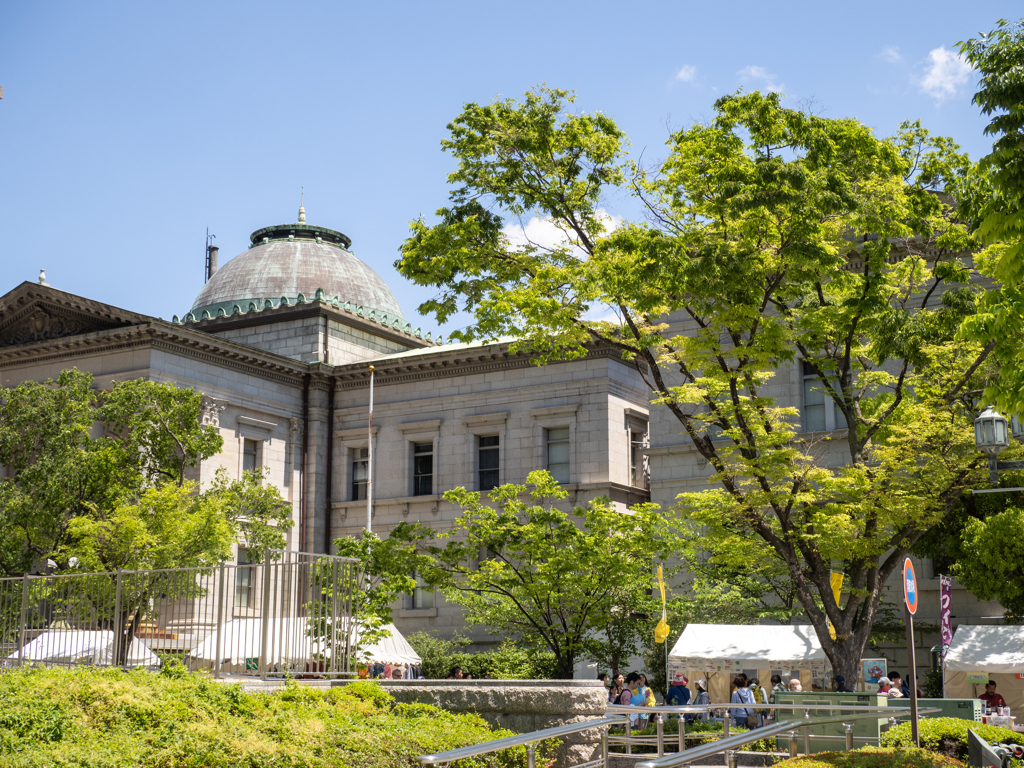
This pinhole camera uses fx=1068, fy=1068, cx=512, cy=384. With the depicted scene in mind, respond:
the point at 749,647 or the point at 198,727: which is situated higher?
the point at 198,727

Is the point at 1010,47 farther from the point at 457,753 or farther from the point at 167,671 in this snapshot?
the point at 167,671

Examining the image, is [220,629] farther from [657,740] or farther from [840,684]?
[840,684]

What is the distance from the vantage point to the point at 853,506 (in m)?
21.3

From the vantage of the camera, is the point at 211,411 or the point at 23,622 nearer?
the point at 23,622

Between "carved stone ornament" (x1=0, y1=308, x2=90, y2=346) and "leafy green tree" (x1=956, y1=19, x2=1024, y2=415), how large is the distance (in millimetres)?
35994

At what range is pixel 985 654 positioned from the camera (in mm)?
22938

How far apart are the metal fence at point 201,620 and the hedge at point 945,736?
7498 mm

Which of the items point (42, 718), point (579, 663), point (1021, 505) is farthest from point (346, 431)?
point (42, 718)

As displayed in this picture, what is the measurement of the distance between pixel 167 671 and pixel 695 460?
25.9m

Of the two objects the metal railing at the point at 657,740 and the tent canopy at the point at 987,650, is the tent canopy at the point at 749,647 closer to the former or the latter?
the tent canopy at the point at 987,650

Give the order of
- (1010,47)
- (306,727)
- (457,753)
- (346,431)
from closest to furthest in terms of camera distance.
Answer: (457,753), (306,727), (1010,47), (346,431)

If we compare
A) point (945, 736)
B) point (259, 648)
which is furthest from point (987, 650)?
point (259, 648)

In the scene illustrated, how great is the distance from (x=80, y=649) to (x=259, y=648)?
10.9 ft

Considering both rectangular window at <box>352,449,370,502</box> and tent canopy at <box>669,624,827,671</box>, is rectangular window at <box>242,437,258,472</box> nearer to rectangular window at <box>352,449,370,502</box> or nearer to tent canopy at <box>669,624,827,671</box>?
rectangular window at <box>352,449,370,502</box>
